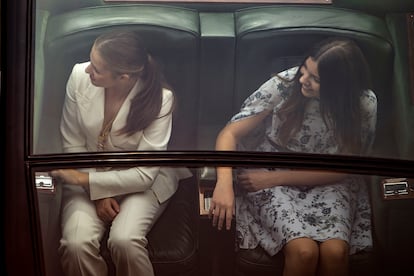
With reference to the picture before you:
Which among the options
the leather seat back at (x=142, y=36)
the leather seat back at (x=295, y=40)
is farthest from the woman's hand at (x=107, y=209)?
the leather seat back at (x=295, y=40)

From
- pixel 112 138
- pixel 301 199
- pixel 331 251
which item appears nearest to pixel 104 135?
pixel 112 138

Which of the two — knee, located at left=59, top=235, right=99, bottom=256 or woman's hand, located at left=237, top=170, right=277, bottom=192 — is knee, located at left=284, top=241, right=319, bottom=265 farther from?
knee, located at left=59, top=235, right=99, bottom=256

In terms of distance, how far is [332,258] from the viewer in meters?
2.40

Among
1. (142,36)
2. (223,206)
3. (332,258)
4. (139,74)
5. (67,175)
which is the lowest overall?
(332,258)

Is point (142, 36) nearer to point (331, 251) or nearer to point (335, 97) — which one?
point (335, 97)

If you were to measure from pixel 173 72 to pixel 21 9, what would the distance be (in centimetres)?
51

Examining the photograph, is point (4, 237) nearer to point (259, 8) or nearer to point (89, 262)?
point (89, 262)

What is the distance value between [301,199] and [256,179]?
0.49 ft

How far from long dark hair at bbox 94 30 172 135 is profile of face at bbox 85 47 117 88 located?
0.01m

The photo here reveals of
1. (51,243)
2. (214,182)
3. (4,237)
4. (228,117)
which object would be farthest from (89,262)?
(228,117)

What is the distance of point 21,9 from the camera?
8.09 feet

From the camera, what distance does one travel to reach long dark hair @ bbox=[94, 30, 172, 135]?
245cm

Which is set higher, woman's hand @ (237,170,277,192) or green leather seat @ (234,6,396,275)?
green leather seat @ (234,6,396,275)

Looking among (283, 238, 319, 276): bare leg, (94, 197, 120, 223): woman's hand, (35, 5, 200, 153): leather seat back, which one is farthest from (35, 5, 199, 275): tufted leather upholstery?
(283, 238, 319, 276): bare leg
